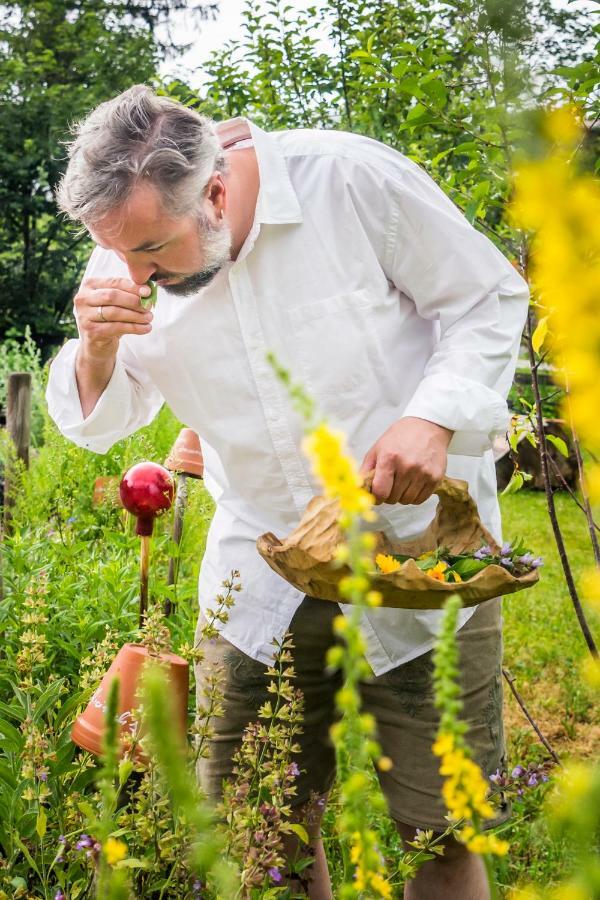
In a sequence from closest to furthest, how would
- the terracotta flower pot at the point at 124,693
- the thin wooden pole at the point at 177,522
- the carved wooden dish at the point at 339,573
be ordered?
the carved wooden dish at the point at 339,573, the terracotta flower pot at the point at 124,693, the thin wooden pole at the point at 177,522

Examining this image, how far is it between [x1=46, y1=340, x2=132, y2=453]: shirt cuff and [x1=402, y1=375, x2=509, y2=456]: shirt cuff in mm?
671

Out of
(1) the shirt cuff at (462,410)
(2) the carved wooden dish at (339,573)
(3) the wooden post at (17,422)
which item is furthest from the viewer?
(3) the wooden post at (17,422)

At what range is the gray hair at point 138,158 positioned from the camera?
61.2 inches

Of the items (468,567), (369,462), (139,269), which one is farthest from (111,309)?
(468,567)

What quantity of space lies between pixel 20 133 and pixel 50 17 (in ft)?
A: 11.6

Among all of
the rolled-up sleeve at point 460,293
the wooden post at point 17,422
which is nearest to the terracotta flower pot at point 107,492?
the wooden post at point 17,422

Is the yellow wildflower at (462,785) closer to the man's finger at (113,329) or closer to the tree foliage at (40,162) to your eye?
the man's finger at (113,329)

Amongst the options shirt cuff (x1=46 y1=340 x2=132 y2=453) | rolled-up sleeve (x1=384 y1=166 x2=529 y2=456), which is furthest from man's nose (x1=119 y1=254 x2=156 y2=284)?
rolled-up sleeve (x1=384 y1=166 x2=529 y2=456)

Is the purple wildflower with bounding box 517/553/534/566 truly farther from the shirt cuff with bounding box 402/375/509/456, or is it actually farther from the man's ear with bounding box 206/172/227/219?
the man's ear with bounding box 206/172/227/219

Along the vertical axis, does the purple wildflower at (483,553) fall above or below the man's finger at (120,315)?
below

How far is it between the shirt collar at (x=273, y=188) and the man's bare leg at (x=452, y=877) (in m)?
1.30

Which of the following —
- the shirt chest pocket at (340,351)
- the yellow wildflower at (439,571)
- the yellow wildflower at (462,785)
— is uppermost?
the yellow wildflower at (462,785)

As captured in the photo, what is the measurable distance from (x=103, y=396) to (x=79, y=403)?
8cm

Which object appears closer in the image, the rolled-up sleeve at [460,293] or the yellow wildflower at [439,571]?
the yellow wildflower at [439,571]
